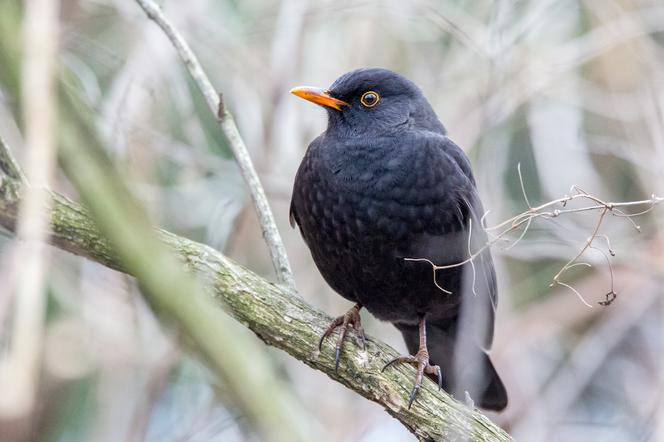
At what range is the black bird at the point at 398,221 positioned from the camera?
11.5 feet

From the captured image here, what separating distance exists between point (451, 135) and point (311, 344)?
2676 mm

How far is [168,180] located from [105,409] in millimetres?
1614

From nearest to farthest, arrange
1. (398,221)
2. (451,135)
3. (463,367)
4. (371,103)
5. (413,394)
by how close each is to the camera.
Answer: (413,394)
(398,221)
(463,367)
(371,103)
(451,135)

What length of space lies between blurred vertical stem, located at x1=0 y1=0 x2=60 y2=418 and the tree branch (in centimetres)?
206

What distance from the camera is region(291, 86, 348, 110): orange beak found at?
401 centimetres

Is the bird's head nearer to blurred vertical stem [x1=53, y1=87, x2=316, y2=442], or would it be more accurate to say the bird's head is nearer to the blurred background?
the blurred background

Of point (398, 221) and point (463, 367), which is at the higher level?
point (398, 221)

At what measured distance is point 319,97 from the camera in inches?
159

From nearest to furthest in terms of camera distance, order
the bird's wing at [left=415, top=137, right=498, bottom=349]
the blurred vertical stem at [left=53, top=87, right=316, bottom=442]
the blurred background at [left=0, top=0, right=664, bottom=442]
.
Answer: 1. the blurred vertical stem at [left=53, top=87, right=316, bottom=442]
2. the bird's wing at [left=415, top=137, right=498, bottom=349]
3. the blurred background at [left=0, top=0, right=664, bottom=442]

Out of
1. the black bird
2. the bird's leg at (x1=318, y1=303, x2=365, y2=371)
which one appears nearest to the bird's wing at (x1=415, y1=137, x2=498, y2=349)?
the black bird

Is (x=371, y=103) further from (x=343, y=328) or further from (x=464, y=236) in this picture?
(x=343, y=328)

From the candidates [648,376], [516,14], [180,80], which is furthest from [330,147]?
[648,376]

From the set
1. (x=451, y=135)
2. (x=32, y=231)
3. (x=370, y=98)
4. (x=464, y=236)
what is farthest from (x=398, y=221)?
(x=32, y=231)

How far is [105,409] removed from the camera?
4.74 m
